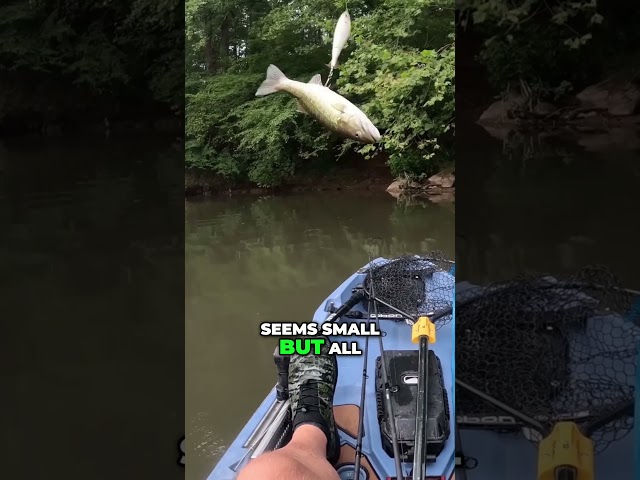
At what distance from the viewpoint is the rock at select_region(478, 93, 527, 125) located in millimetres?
3389

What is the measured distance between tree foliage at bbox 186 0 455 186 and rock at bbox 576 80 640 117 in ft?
6.86

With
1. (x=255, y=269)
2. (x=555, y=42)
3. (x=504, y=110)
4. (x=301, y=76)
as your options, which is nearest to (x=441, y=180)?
(x=504, y=110)

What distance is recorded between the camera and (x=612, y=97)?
14.2ft

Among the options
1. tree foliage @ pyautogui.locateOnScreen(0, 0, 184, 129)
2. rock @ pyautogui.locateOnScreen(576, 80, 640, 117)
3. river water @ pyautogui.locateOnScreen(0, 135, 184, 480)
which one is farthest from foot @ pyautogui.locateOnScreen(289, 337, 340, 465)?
rock @ pyautogui.locateOnScreen(576, 80, 640, 117)

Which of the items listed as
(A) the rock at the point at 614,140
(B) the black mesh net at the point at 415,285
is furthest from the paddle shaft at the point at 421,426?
(A) the rock at the point at 614,140

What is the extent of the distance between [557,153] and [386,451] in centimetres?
395

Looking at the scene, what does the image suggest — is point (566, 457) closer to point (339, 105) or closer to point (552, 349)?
point (552, 349)

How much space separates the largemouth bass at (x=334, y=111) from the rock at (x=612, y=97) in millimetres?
4222

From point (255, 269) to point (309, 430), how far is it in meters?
1.99

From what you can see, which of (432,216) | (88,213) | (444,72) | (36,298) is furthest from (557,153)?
(36,298)

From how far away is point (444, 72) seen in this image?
2.54m

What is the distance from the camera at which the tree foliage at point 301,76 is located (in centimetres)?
171

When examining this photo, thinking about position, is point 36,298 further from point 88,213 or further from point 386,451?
point 386,451

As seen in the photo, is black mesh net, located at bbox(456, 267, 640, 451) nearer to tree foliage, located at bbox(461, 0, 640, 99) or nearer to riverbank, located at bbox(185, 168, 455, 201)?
tree foliage, located at bbox(461, 0, 640, 99)
